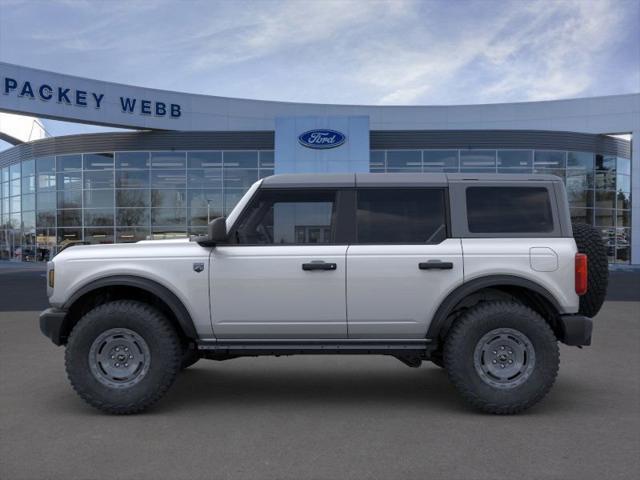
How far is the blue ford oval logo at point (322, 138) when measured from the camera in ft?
78.3

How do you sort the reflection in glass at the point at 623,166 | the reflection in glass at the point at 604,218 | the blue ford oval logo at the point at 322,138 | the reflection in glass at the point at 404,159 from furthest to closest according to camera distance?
the reflection in glass at the point at 623,166 → the reflection in glass at the point at 604,218 → the reflection in glass at the point at 404,159 → the blue ford oval logo at the point at 322,138

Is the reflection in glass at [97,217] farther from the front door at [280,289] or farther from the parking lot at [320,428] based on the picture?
the front door at [280,289]

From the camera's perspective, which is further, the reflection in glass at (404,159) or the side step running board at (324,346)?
the reflection in glass at (404,159)

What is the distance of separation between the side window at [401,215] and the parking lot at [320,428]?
1449mm

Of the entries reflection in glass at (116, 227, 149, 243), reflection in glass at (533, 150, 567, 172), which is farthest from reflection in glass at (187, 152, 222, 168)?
reflection in glass at (533, 150, 567, 172)

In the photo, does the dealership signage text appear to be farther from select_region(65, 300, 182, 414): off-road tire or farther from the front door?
the front door

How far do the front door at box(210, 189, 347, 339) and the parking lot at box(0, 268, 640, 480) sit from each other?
0.69 m

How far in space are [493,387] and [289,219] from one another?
84.9 inches

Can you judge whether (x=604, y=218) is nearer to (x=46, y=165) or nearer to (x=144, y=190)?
(x=144, y=190)

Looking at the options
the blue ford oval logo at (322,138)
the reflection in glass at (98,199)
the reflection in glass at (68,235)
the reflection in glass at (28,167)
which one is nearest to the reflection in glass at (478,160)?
the blue ford oval logo at (322,138)

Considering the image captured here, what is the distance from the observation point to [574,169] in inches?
1057

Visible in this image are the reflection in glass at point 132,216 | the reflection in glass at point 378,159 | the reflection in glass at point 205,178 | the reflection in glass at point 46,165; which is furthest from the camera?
the reflection in glass at point 46,165

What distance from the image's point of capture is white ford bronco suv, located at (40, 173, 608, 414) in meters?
4.47

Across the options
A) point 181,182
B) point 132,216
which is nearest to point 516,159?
point 181,182
